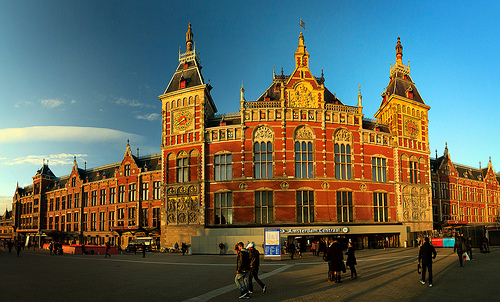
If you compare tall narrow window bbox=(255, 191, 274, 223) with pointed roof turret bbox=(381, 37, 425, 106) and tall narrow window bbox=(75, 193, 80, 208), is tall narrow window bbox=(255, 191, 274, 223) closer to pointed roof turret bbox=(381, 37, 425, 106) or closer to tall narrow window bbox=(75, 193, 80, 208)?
pointed roof turret bbox=(381, 37, 425, 106)

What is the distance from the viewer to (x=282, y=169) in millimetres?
46125

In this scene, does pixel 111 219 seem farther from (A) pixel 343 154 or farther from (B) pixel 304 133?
(A) pixel 343 154

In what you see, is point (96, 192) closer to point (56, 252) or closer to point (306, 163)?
point (56, 252)

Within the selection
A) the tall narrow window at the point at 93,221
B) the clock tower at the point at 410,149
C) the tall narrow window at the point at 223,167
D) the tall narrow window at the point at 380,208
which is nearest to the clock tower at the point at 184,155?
the tall narrow window at the point at 223,167

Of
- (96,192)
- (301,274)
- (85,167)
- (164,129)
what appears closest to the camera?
(301,274)

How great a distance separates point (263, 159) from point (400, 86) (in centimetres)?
2371

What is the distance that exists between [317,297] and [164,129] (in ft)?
128

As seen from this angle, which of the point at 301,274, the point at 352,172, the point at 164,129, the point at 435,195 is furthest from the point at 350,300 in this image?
the point at 435,195

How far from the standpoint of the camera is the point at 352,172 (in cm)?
4847

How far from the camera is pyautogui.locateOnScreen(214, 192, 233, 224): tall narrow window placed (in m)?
46.0

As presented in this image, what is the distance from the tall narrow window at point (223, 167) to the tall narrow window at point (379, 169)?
60.6 feet

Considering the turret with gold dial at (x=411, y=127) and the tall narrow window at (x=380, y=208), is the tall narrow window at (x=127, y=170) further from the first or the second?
the turret with gold dial at (x=411, y=127)

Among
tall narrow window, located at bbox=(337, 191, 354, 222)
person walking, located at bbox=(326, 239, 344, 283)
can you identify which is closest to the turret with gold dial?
tall narrow window, located at bbox=(337, 191, 354, 222)

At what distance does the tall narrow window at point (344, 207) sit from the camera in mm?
47188
